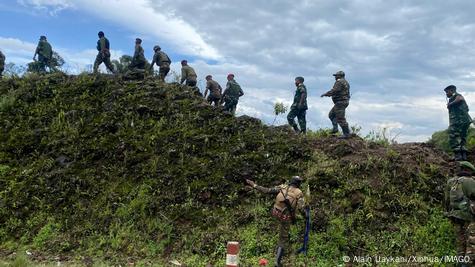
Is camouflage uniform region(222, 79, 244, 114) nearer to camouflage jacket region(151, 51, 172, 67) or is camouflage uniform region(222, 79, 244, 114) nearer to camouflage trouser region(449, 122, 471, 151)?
camouflage jacket region(151, 51, 172, 67)

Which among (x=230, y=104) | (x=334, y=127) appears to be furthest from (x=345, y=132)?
(x=230, y=104)

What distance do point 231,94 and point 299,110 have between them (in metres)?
2.54

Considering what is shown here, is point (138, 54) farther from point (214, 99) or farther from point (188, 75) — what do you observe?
point (214, 99)

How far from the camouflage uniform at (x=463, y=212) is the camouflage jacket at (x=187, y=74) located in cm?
993

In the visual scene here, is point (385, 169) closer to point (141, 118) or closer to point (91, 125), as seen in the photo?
point (141, 118)

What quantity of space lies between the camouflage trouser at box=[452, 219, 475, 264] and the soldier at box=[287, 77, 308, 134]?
6108 millimetres

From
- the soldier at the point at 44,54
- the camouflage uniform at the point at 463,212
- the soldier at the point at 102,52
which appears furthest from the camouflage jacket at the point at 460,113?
the soldier at the point at 44,54

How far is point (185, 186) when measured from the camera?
1045 cm

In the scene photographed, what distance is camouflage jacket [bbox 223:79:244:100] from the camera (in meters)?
14.7

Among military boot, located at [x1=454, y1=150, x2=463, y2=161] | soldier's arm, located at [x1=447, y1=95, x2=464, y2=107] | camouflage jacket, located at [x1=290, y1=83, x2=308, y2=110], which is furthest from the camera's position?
camouflage jacket, located at [x1=290, y1=83, x2=308, y2=110]

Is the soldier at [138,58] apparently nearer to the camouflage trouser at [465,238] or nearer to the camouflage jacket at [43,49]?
the camouflage jacket at [43,49]

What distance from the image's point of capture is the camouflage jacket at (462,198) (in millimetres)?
7617

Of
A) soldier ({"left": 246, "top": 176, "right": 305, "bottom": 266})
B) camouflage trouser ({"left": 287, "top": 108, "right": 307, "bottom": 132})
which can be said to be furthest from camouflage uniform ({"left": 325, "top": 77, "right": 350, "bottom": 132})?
soldier ({"left": 246, "top": 176, "right": 305, "bottom": 266})

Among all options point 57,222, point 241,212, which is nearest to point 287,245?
point 241,212
